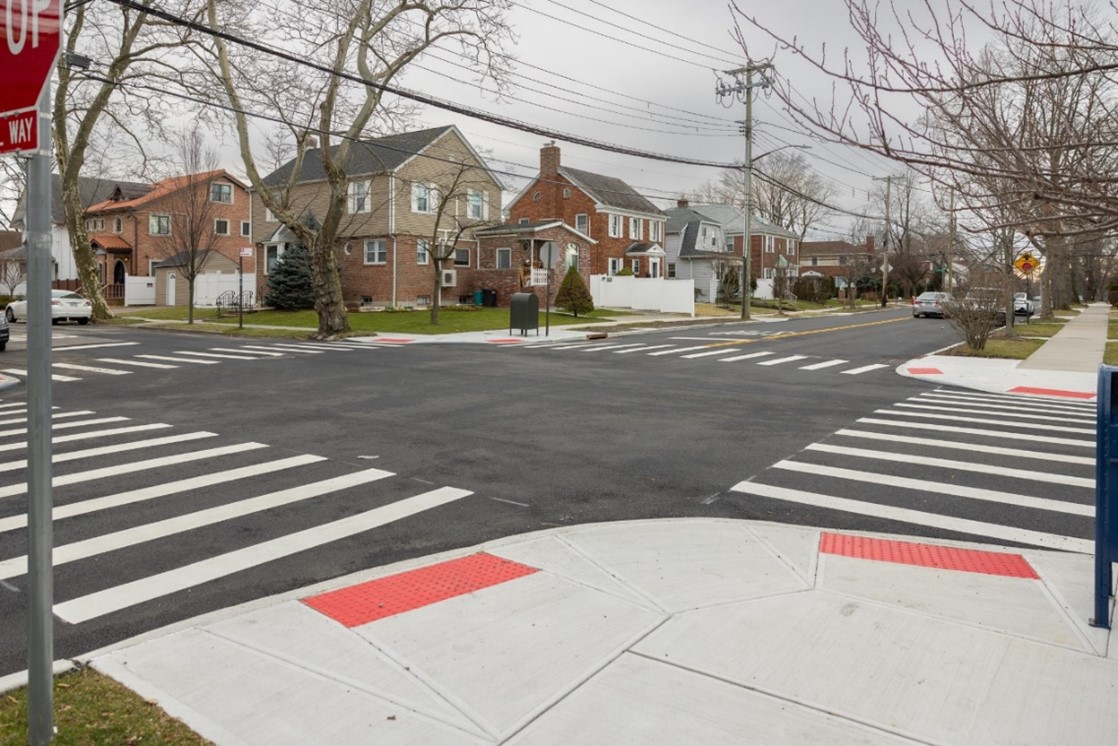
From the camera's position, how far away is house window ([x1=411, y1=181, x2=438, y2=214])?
42031 millimetres

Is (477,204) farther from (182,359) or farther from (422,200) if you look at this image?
(182,359)

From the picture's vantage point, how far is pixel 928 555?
585cm

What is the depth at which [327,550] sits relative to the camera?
594 centimetres

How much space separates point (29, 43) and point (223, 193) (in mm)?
59798

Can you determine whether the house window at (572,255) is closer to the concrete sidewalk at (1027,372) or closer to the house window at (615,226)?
the house window at (615,226)

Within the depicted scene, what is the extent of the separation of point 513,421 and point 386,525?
16.5 feet

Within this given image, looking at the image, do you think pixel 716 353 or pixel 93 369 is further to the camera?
pixel 716 353

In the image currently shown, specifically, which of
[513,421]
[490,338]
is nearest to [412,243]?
[490,338]

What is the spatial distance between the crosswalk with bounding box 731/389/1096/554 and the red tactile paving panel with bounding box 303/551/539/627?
2840 millimetres

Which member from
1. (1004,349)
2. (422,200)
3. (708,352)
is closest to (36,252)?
(708,352)

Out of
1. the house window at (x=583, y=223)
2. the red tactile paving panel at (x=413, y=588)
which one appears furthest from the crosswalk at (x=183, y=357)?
the house window at (x=583, y=223)

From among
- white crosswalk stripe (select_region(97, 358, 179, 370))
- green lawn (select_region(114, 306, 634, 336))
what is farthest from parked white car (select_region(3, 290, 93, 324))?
white crosswalk stripe (select_region(97, 358, 179, 370))

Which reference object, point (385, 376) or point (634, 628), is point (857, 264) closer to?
point (385, 376)

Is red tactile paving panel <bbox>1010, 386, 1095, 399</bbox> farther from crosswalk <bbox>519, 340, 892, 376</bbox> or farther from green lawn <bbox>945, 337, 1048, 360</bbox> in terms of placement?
green lawn <bbox>945, 337, 1048, 360</bbox>
